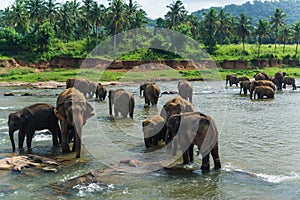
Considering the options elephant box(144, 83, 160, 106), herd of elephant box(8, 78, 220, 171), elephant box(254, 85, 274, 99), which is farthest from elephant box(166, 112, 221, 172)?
elephant box(254, 85, 274, 99)

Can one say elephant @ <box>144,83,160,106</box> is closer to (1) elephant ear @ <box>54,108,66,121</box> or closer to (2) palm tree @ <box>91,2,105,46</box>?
(1) elephant ear @ <box>54,108,66,121</box>

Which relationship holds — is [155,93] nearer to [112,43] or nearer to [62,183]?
[62,183]

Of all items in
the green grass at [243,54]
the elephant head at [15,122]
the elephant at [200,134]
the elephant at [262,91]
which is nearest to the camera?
the elephant at [200,134]

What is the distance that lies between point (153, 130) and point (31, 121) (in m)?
3.52

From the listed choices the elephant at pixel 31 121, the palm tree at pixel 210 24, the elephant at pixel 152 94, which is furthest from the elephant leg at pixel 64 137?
the palm tree at pixel 210 24

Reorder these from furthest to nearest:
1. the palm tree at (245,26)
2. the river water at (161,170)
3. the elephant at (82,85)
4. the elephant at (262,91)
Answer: the palm tree at (245,26) → the elephant at (262,91) → the elephant at (82,85) → the river water at (161,170)

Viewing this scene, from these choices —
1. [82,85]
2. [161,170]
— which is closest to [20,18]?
[82,85]

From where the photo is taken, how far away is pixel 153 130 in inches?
461

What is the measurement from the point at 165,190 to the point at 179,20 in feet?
222

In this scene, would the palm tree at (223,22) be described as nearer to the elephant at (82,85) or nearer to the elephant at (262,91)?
the elephant at (262,91)

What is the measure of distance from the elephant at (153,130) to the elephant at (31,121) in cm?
270

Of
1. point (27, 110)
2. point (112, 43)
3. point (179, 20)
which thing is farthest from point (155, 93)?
point (179, 20)

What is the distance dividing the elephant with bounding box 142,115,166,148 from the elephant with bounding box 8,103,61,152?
2702mm

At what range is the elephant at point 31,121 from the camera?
36.7ft
